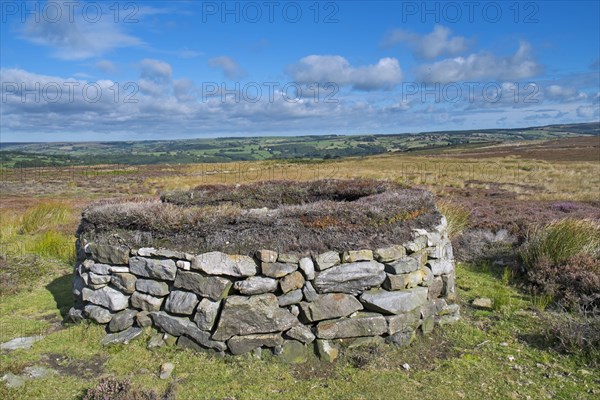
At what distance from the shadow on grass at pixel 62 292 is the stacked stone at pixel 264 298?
5.85 feet

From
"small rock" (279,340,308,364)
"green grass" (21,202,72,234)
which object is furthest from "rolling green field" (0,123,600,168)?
"small rock" (279,340,308,364)

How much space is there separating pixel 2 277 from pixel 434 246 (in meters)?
8.98

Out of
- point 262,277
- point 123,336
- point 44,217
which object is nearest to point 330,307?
point 262,277

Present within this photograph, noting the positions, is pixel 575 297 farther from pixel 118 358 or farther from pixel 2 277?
pixel 2 277

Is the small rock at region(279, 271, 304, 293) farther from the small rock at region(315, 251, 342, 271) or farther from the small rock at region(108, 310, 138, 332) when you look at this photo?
the small rock at region(108, 310, 138, 332)

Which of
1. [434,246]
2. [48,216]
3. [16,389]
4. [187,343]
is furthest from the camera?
[48,216]

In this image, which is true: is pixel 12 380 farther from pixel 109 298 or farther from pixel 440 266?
pixel 440 266

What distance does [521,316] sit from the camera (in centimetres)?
714

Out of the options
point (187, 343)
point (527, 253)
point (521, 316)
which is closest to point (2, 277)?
point (187, 343)

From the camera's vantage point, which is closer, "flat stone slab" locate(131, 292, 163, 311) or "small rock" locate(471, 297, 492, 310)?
"flat stone slab" locate(131, 292, 163, 311)

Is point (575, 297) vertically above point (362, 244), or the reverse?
point (362, 244)

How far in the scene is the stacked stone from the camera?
5.60 metres

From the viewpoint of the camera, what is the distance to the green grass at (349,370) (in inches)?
192

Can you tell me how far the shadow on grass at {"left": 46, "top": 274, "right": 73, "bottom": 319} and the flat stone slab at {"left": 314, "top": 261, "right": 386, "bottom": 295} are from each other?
4.77m
